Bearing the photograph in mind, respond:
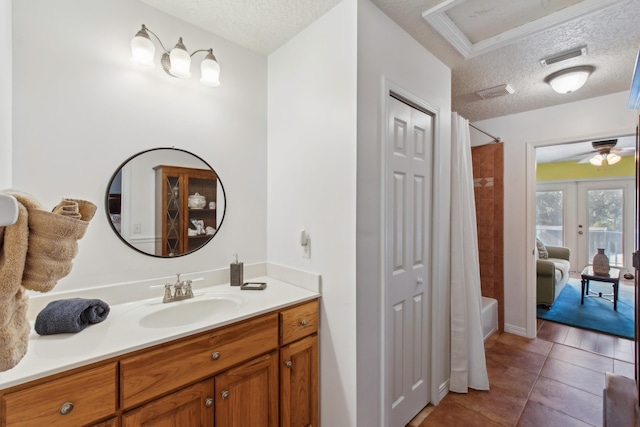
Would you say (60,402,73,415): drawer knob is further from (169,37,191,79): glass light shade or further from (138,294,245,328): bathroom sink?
(169,37,191,79): glass light shade

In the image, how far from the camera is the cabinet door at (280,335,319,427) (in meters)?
1.44

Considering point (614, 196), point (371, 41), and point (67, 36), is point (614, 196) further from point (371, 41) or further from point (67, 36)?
point (67, 36)

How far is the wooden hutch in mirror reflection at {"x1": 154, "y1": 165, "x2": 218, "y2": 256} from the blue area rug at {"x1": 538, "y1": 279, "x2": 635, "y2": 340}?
4.18 metres

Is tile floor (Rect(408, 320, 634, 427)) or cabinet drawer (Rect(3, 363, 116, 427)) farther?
tile floor (Rect(408, 320, 634, 427))

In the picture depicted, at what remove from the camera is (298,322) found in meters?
1.51

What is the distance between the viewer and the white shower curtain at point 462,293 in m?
2.07

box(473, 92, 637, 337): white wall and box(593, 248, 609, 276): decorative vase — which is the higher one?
box(473, 92, 637, 337): white wall

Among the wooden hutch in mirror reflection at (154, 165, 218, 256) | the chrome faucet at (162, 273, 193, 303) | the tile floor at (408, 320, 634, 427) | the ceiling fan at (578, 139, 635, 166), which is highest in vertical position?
the ceiling fan at (578, 139, 635, 166)

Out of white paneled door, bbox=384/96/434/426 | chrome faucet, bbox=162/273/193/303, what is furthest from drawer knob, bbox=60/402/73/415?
white paneled door, bbox=384/96/434/426

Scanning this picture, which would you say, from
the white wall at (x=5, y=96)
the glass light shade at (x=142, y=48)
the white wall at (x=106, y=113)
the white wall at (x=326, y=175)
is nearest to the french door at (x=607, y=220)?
the white wall at (x=326, y=175)

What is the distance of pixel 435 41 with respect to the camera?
5.86ft

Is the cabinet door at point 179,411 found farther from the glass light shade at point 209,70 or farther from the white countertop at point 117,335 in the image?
the glass light shade at point 209,70

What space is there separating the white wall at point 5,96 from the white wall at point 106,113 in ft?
0.10

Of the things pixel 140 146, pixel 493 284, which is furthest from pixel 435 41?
pixel 493 284
